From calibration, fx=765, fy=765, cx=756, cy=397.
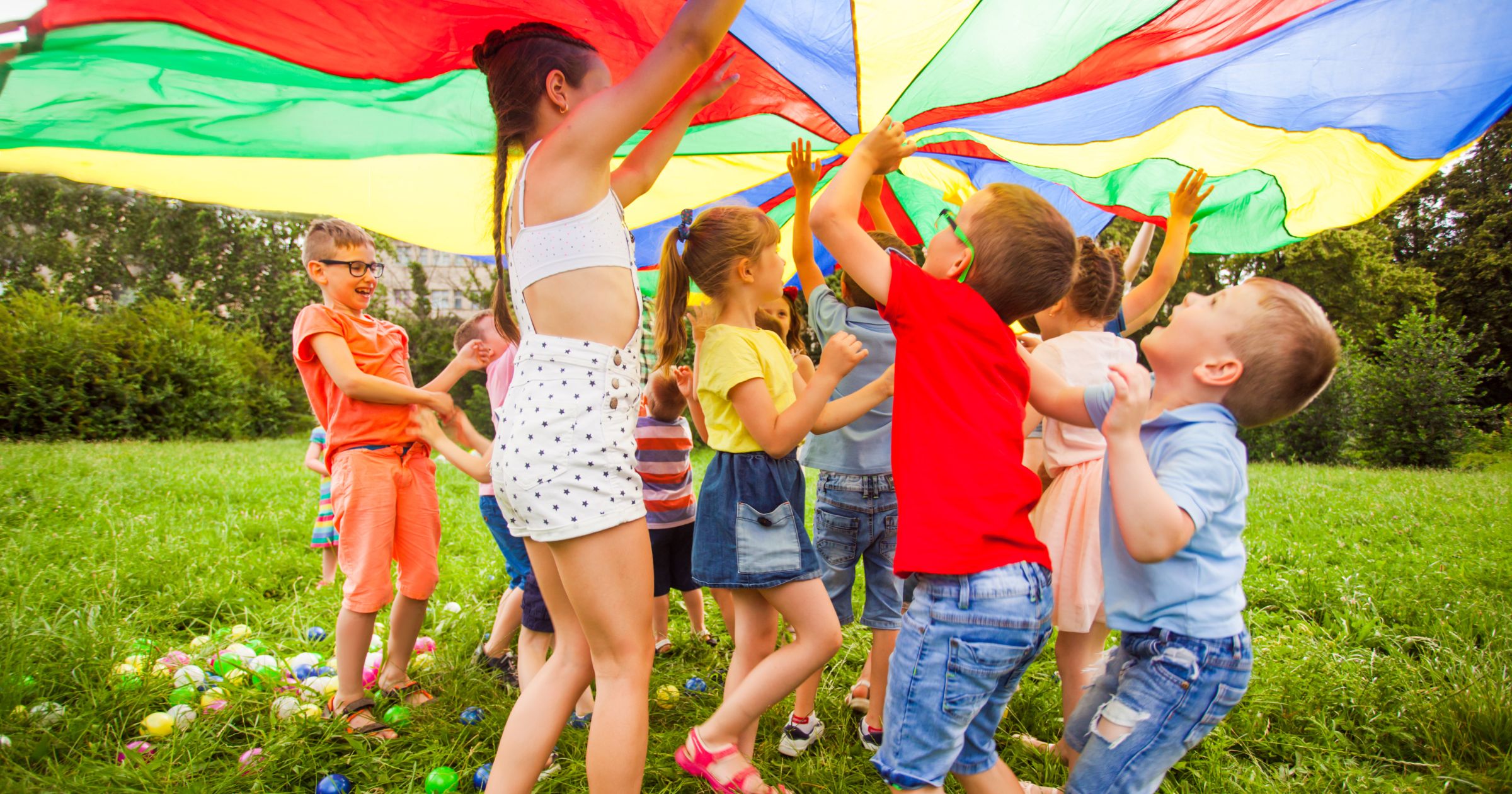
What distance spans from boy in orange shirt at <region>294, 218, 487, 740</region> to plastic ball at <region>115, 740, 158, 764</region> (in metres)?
0.49

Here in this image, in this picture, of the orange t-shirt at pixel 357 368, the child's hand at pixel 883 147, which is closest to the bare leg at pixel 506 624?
the orange t-shirt at pixel 357 368

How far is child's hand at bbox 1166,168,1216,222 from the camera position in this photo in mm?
2754

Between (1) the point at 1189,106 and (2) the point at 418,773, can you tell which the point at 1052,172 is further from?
(2) the point at 418,773

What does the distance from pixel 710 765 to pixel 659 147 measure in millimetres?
1663

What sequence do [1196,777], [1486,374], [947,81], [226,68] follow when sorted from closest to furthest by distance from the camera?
[226,68], [1196,777], [947,81], [1486,374]

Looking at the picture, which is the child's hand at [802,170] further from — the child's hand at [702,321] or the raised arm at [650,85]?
the raised arm at [650,85]

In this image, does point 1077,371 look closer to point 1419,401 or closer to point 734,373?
point 734,373

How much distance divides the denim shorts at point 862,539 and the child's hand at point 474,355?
130cm

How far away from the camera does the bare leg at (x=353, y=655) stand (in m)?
2.48

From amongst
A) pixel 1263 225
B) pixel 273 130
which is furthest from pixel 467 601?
pixel 1263 225

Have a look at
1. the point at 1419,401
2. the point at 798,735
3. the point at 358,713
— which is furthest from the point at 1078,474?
the point at 1419,401

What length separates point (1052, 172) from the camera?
3166 mm

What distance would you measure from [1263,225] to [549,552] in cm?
323

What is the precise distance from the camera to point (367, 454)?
2.60 m
